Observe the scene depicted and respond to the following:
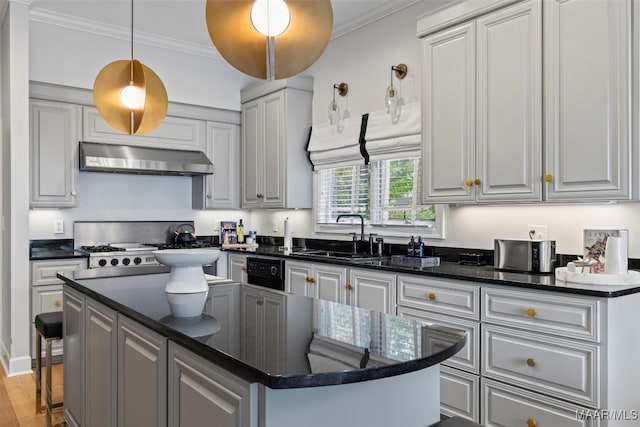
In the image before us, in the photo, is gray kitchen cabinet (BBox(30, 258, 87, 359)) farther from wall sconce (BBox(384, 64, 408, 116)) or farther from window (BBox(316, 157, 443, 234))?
wall sconce (BBox(384, 64, 408, 116))

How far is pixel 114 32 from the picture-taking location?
4.85m

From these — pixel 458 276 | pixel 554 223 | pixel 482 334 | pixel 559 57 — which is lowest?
pixel 482 334

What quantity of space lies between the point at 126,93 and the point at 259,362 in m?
2.00

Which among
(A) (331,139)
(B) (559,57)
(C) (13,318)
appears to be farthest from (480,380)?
(C) (13,318)

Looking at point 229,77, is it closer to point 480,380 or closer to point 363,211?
point 363,211

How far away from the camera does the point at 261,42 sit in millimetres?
1688

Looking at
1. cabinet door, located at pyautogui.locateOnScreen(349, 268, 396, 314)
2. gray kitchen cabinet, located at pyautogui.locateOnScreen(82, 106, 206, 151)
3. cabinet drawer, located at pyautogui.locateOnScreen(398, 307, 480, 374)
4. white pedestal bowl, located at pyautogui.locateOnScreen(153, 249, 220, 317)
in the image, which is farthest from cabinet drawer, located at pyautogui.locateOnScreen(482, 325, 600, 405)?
gray kitchen cabinet, located at pyautogui.locateOnScreen(82, 106, 206, 151)

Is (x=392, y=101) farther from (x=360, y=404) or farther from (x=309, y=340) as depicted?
(x=360, y=404)

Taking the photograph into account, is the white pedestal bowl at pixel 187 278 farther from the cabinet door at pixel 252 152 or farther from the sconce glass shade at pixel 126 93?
the cabinet door at pixel 252 152

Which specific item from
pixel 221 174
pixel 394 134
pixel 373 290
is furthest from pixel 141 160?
pixel 373 290

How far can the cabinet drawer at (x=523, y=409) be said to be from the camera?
91.7 inches

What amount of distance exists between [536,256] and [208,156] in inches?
141

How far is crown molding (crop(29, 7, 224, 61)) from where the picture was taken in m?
4.48

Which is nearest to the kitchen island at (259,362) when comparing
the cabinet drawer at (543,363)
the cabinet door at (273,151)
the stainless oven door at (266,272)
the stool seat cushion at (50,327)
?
the stool seat cushion at (50,327)
